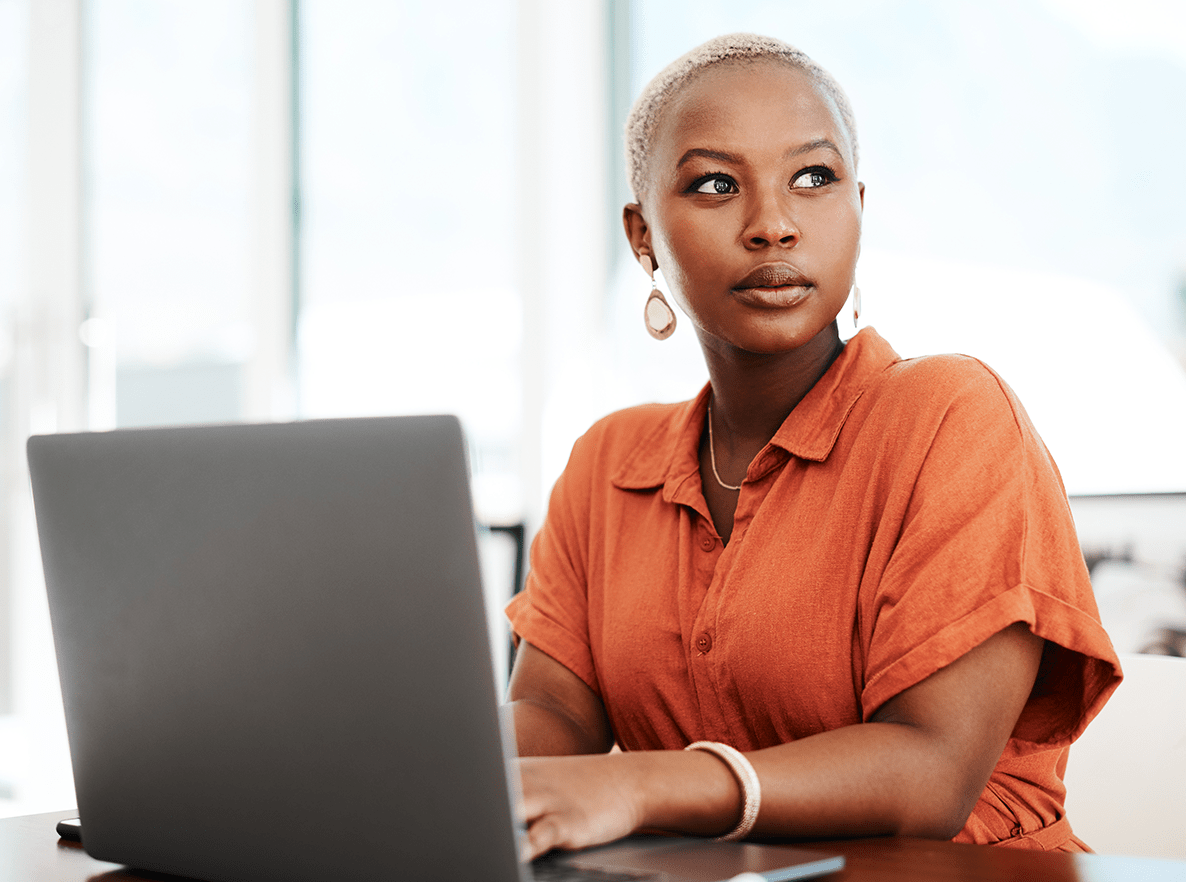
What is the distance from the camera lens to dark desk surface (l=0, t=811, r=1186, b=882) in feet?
2.22

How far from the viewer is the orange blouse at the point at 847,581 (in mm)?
885

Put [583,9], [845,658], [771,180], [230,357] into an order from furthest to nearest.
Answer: [230,357] < [583,9] < [771,180] < [845,658]

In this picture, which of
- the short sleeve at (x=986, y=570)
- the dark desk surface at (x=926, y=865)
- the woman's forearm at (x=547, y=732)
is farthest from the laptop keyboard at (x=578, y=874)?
the woman's forearm at (x=547, y=732)

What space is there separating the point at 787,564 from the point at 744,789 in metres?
0.32

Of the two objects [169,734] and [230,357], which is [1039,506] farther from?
[230,357]

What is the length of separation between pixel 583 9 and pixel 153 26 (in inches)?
64.6

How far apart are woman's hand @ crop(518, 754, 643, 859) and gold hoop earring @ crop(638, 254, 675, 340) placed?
717mm

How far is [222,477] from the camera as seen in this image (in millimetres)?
619

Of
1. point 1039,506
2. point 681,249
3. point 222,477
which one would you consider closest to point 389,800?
point 222,477

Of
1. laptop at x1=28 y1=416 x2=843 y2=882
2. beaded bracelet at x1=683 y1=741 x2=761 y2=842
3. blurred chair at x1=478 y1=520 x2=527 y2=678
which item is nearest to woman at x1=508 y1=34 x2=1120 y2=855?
beaded bracelet at x1=683 y1=741 x2=761 y2=842

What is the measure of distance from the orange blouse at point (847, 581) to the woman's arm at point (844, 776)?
28mm

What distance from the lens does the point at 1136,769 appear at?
1172mm

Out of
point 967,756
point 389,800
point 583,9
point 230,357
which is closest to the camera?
point 389,800

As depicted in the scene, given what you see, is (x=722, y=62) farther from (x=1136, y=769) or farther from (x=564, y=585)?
(x=1136, y=769)
